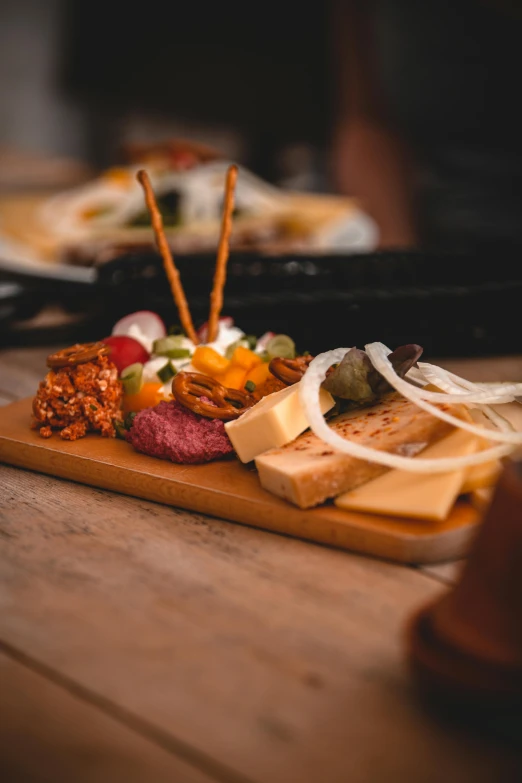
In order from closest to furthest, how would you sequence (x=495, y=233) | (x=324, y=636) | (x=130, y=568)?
1. (x=324, y=636)
2. (x=130, y=568)
3. (x=495, y=233)

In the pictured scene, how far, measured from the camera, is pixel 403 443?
1.31 metres

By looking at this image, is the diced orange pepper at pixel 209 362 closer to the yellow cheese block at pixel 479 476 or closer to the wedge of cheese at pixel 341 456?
the wedge of cheese at pixel 341 456

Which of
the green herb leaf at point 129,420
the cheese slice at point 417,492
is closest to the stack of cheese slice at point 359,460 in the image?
the cheese slice at point 417,492

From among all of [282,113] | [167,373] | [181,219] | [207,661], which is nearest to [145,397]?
[167,373]

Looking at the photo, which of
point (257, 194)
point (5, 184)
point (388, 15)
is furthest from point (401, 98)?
point (5, 184)

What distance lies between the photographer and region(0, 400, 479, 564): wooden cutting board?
1.18m

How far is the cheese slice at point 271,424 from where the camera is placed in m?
1.39

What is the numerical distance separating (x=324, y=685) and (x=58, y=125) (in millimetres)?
6304

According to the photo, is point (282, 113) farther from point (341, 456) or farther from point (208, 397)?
point (341, 456)

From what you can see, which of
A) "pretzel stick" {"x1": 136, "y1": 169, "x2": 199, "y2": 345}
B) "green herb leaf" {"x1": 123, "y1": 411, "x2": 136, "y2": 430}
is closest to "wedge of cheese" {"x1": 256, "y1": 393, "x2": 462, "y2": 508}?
"green herb leaf" {"x1": 123, "y1": 411, "x2": 136, "y2": 430}

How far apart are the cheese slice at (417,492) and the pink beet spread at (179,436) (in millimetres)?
328

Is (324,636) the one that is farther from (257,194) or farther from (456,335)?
(257,194)

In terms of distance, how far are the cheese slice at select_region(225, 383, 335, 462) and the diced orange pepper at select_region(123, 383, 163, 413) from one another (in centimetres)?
31

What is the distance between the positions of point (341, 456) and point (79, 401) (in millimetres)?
644
